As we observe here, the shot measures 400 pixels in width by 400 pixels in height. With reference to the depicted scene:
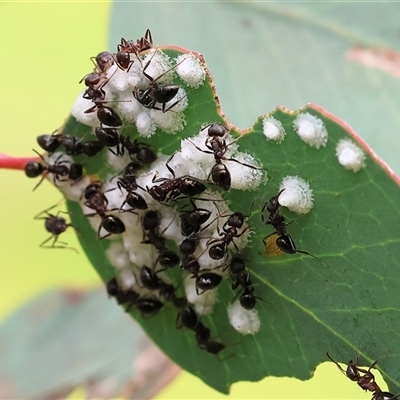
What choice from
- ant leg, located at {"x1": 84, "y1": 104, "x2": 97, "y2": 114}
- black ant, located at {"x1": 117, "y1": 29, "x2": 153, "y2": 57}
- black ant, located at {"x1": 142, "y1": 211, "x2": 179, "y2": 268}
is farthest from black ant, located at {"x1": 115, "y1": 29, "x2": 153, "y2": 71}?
black ant, located at {"x1": 142, "y1": 211, "x2": 179, "y2": 268}

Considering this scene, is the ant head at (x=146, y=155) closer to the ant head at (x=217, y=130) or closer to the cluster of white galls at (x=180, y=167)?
the cluster of white galls at (x=180, y=167)

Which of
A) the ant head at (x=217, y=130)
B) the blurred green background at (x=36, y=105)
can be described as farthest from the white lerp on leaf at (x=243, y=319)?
the blurred green background at (x=36, y=105)

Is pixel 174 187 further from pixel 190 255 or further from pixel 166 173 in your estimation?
pixel 190 255

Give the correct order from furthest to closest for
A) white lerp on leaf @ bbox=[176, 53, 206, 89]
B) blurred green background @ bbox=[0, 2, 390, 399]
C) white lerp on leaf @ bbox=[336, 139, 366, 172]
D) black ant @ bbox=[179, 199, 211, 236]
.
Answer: blurred green background @ bbox=[0, 2, 390, 399]
black ant @ bbox=[179, 199, 211, 236]
white lerp on leaf @ bbox=[176, 53, 206, 89]
white lerp on leaf @ bbox=[336, 139, 366, 172]

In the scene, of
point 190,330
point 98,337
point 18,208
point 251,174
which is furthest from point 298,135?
point 18,208

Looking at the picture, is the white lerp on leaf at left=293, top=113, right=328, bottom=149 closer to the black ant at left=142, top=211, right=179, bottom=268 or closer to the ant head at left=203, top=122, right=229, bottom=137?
the ant head at left=203, top=122, right=229, bottom=137

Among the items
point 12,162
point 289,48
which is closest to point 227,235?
point 12,162
